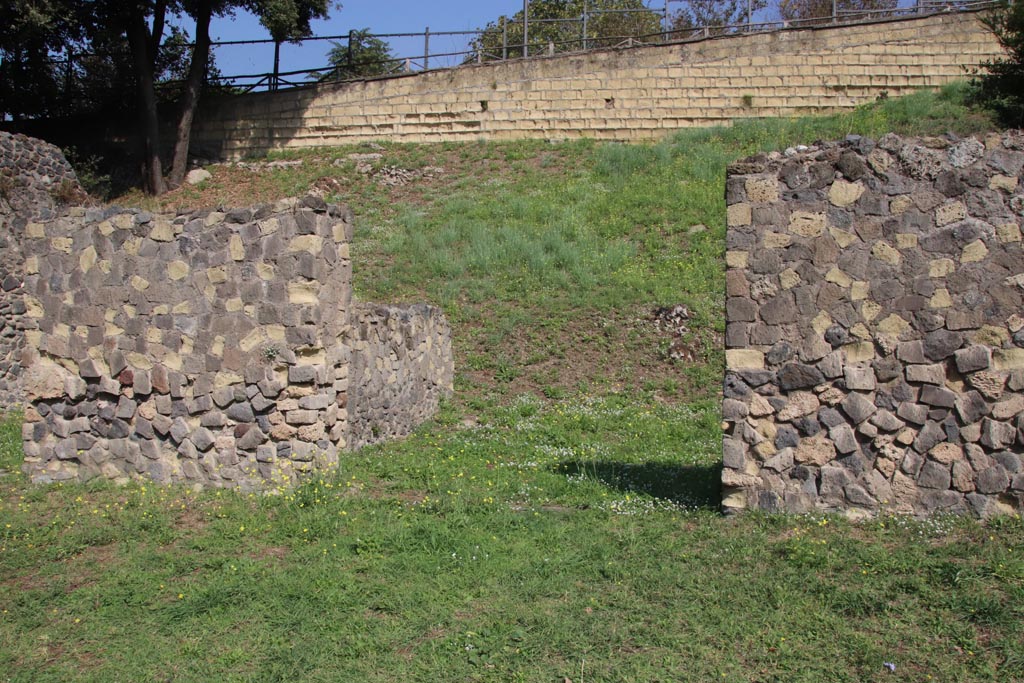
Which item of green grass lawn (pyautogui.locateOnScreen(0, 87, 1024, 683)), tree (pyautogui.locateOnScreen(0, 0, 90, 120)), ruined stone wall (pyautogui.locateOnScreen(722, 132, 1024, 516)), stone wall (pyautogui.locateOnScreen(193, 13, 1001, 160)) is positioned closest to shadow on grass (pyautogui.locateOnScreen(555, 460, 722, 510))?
green grass lawn (pyautogui.locateOnScreen(0, 87, 1024, 683))

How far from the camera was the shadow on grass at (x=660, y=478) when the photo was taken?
699 cm

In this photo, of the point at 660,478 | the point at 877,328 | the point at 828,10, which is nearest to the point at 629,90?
the point at 828,10

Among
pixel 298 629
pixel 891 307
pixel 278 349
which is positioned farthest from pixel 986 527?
pixel 278 349

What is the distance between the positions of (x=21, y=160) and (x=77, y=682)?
1119 cm

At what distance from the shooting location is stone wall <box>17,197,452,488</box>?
742 cm

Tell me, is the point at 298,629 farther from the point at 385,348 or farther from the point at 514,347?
the point at 514,347

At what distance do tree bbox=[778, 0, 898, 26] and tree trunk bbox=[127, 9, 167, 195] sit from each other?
17144 millimetres

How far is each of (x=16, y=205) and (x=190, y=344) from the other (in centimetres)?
728

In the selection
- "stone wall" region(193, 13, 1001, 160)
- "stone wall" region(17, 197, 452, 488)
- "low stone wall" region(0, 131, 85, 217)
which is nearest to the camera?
"stone wall" region(17, 197, 452, 488)

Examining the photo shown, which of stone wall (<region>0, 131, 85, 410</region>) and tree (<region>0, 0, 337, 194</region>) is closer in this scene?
stone wall (<region>0, 131, 85, 410</region>)

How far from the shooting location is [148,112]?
23047mm

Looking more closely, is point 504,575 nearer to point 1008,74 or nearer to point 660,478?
point 660,478

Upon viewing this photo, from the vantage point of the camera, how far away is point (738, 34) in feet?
76.8

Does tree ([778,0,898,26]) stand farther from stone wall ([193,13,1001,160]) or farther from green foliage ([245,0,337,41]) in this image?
green foliage ([245,0,337,41])
